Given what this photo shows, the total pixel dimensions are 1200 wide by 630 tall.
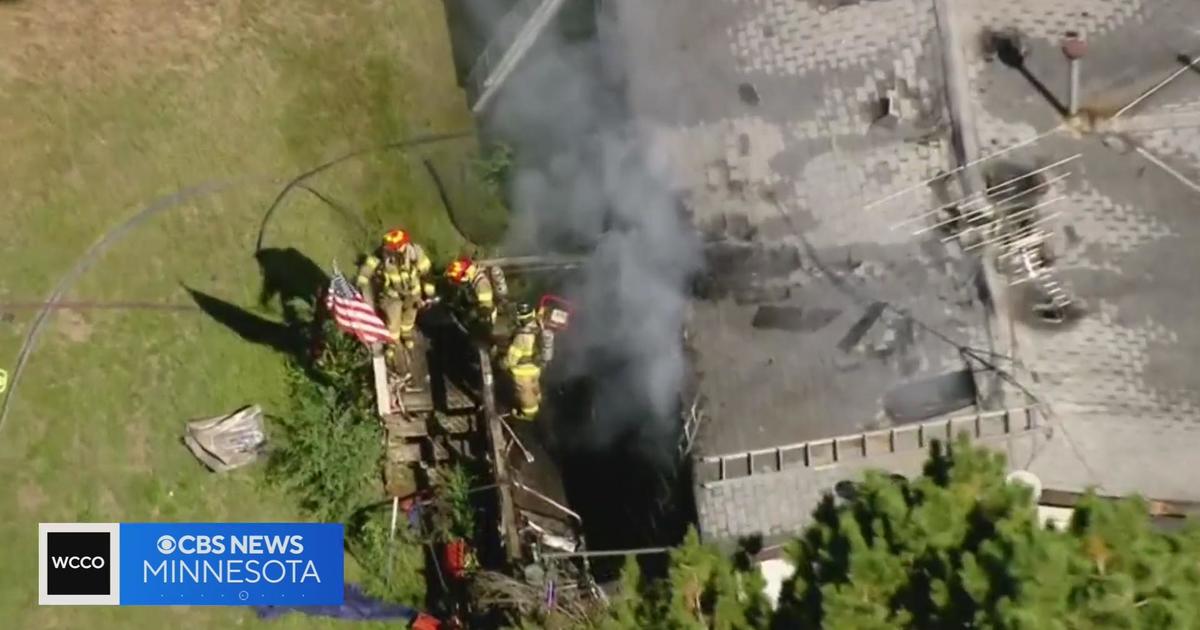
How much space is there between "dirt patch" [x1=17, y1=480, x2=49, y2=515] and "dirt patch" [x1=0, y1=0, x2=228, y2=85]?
4.41 metres

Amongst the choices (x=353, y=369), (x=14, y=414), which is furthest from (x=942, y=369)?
(x=14, y=414)

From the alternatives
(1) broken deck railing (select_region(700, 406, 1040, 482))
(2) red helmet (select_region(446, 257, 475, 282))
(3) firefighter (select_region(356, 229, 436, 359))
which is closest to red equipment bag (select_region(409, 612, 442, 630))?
(3) firefighter (select_region(356, 229, 436, 359))

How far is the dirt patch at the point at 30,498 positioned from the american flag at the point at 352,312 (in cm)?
395

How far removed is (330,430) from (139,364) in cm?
225

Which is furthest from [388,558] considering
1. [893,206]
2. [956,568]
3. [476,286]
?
[956,568]

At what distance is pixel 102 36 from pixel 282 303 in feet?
11.9

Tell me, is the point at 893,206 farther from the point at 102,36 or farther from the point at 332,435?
the point at 102,36

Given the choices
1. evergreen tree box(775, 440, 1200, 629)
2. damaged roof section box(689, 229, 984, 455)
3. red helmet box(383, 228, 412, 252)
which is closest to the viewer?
evergreen tree box(775, 440, 1200, 629)

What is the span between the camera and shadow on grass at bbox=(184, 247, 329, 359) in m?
13.9

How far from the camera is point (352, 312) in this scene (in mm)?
11977

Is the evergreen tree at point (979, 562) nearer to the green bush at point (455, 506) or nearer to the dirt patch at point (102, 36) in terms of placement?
the green bush at point (455, 506)

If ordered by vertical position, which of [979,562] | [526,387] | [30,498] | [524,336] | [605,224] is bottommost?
[979,562]

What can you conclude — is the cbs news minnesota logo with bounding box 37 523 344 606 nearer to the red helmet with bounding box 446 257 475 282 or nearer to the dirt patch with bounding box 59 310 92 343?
the dirt patch with bounding box 59 310 92 343

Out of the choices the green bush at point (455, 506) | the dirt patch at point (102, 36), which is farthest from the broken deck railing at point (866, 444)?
the dirt patch at point (102, 36)
